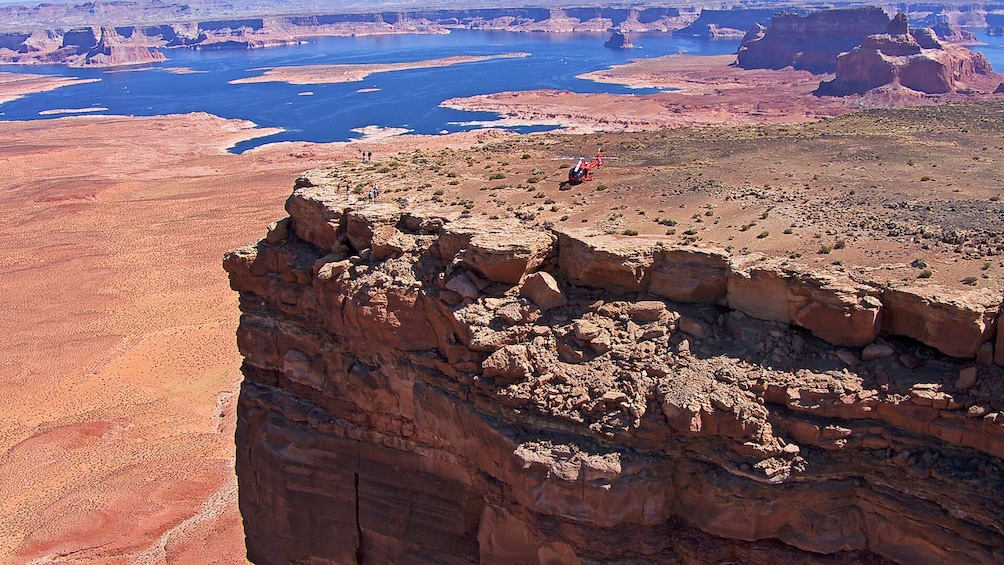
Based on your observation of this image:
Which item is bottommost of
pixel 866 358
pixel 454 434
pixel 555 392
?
pixel 454 434

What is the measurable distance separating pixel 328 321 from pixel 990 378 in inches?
546

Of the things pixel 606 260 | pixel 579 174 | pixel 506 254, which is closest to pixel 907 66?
pixel 579 174

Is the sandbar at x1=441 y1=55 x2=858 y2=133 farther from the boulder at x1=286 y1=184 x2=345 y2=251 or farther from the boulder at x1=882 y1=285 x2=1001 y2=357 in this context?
the boulder at x1=882 y1=285 x2=1001 y2=357

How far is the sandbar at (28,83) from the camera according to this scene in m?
170

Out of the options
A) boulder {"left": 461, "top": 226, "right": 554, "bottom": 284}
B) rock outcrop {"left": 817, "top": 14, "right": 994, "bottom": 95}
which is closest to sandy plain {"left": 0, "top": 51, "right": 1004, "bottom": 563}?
boulder {"left": 461, "top": 226, "right": 554, "bottom": 284}

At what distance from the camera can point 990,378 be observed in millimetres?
13578

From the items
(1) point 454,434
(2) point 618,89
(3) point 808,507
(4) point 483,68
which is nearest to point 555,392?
(1) point 454,434

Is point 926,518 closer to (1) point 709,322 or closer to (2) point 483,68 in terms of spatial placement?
(1) point 709,322

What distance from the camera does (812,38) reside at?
527 ft

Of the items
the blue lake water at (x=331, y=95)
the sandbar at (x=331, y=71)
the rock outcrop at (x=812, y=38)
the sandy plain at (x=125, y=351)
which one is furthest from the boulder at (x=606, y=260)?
the sandbar at (x=331, y=71)

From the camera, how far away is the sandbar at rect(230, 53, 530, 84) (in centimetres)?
16988

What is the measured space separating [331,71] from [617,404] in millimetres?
176307

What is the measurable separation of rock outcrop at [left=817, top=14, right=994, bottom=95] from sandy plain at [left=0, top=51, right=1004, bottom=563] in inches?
3522

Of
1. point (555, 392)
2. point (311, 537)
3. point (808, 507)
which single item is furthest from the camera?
point (311, 537)
